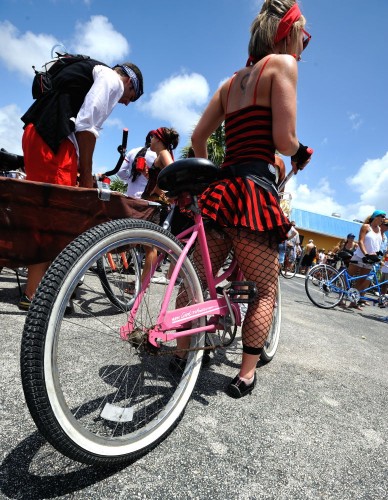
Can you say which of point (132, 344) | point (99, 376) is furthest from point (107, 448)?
point (99, 376)

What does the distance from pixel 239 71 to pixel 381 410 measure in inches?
85.8

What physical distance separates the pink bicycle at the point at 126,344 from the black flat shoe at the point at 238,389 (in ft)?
0.82

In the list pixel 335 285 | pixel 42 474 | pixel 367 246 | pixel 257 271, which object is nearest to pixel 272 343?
pixel 257 271

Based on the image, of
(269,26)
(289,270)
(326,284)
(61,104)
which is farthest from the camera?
(289,270)

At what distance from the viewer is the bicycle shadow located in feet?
3.12

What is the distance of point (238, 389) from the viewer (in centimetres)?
173

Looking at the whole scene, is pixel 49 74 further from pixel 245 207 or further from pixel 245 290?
pixel 245 290

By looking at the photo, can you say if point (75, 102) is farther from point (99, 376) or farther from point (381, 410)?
point (381, 410)

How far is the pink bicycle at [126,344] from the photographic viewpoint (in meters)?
0.92

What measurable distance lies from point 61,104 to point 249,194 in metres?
1.56

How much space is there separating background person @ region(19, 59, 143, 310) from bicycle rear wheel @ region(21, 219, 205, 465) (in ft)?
3.52

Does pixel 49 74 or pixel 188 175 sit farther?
pixel 49 74

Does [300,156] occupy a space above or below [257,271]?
above

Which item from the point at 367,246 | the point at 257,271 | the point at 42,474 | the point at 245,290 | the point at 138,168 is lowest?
the point at 42,474
